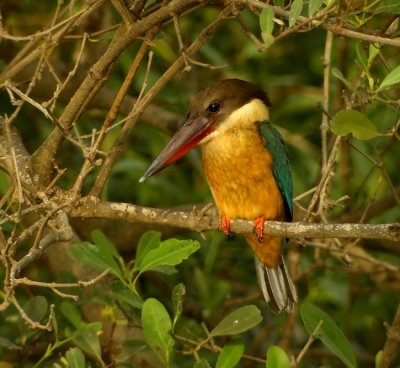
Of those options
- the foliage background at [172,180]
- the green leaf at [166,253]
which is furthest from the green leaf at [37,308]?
the green leaf at [166,253]

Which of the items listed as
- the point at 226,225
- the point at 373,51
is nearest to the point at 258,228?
the point at 226,225

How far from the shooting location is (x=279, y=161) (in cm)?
389

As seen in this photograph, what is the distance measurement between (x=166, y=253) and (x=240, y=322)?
325 millimetres

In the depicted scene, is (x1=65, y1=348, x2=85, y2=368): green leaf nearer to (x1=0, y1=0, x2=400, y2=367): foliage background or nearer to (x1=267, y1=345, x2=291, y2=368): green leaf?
(x1=0, y1=0, x2=400, y2=367): foliage background

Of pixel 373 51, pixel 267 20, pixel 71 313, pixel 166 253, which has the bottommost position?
pixel 71 313

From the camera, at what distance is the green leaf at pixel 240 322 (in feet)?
10.3

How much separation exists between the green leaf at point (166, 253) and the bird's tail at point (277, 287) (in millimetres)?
939

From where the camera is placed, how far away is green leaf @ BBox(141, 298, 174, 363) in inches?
115

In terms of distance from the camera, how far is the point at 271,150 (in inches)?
152

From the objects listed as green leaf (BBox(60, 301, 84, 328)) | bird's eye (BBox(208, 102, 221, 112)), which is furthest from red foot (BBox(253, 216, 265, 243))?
green leaf (BBox(60, 301, 84, 328))

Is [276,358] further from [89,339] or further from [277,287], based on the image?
[277,287]

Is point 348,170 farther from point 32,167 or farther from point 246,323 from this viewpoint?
point 32,167

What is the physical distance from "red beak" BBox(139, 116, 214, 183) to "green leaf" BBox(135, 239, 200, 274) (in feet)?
1.75

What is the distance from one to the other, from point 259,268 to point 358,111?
1285 millimetres
